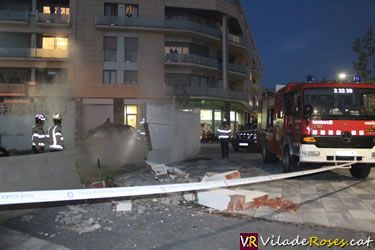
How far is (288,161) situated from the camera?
9102mm

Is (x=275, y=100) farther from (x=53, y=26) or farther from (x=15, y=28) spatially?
(x=15, y=28)

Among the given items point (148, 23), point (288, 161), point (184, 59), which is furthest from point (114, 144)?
point (148, 23)

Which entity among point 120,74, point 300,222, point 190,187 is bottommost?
point 300,222

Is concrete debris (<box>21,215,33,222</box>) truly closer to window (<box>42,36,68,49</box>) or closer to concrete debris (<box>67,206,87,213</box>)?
concrete debris (<box>67,206,87,213</box>)

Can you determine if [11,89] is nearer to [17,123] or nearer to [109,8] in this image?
[109,8]

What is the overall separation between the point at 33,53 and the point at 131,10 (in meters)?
10.7

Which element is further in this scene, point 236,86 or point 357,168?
point 236,86

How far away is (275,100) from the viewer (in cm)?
1088

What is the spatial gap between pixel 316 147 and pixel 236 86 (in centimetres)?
3708

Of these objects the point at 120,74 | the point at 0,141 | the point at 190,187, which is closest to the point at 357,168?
the point at 190,187

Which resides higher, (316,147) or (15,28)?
(15,28)

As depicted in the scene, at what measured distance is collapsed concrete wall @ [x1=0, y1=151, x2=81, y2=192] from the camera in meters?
5.22

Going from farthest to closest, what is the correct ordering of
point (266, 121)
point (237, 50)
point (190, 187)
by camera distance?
point (237, 50)
point (266, 121)
point (190, 187)

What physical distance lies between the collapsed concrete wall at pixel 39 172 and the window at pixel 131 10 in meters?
30.1
